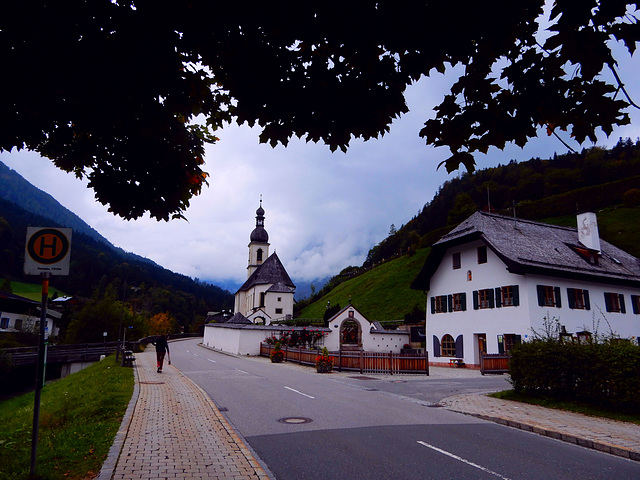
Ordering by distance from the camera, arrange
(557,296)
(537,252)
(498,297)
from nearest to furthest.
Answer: (557,296), (498,297), (537,252)

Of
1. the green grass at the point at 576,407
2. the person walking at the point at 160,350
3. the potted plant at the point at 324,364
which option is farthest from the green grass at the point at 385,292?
the green grass at the point at 576,407

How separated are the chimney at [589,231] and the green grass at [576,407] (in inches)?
989

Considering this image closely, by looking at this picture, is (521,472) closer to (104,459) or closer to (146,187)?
(104,459)

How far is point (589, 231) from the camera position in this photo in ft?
112

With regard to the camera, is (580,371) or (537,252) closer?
(580,371)

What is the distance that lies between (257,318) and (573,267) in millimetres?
47167

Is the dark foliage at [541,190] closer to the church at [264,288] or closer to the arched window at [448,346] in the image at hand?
the arched window at [448,346]

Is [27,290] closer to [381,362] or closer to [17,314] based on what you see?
[17,314]

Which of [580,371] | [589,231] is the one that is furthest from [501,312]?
[580,371]

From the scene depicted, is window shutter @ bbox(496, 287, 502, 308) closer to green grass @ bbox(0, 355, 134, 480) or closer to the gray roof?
the gray roof

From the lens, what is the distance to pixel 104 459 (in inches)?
230

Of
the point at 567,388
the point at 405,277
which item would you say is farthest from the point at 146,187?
the point at 405,277

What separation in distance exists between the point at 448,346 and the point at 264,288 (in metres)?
48.8

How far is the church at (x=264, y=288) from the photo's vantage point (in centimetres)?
7200
